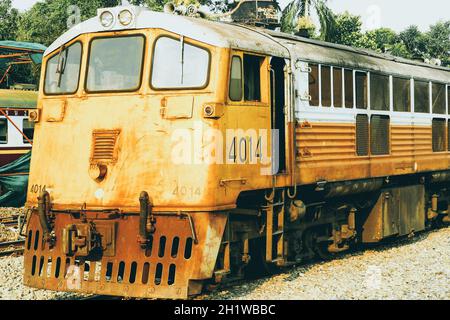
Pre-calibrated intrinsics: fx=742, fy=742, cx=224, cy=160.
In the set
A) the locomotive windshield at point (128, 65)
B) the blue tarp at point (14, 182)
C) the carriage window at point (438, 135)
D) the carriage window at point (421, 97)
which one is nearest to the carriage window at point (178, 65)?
the locomotive windshield at point (128, 65)

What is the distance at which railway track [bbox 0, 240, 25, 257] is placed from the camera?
1265 centimetres

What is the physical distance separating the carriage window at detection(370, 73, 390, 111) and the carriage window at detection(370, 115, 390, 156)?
0.60ft

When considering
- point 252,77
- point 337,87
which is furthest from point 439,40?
point 252,77

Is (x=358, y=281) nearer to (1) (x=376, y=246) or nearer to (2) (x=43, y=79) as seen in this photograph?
(1) (x=376, y=246)

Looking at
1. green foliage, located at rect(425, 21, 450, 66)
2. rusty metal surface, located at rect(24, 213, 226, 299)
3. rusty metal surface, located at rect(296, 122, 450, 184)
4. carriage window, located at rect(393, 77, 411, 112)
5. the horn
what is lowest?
rusty metal surface, located at rect(24, 213, 226, 299)

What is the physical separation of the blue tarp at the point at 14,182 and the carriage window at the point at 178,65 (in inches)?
458

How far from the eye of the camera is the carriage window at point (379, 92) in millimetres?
12076

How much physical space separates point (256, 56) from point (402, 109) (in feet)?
16.5

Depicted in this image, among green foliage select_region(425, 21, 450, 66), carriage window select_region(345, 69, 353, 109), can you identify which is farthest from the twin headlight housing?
green foliage select_region(425, 21, 450, 66)

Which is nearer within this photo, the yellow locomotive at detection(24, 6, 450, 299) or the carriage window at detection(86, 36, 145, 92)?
the yellow locomotive at detection(24, 6, 450, 299)

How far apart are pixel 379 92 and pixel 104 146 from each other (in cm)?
552

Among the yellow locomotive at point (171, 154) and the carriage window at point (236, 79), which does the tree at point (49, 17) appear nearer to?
the yellow locomotive at point (171, 154)

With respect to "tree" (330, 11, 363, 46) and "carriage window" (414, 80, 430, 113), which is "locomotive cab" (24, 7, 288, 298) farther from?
"tree" (330, 11, 363, 46)

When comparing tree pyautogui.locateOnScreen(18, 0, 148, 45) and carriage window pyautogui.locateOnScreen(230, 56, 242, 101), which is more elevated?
tree pyautogui.locateOnScreen(18, 0, 148, 45)
